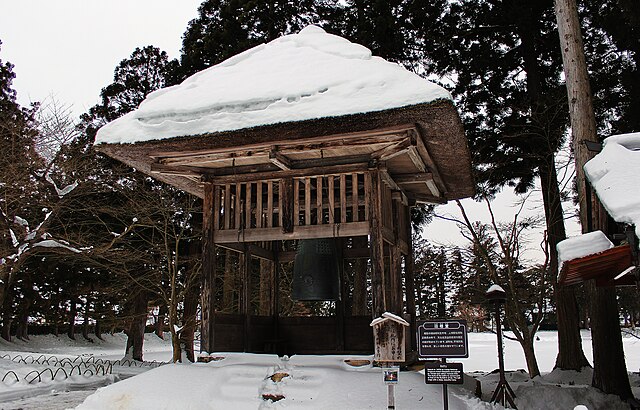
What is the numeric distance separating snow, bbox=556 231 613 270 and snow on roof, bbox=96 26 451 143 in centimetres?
222

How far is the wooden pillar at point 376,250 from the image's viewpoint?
7148 mm

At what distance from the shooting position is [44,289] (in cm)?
2442

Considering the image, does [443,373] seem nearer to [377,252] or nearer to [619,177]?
[377,252]

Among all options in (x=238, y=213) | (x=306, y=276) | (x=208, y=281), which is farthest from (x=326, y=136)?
(x=208, y=281)

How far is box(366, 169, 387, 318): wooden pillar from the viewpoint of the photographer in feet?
23.5

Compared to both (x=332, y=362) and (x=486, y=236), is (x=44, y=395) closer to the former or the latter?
(x=332, y=362)

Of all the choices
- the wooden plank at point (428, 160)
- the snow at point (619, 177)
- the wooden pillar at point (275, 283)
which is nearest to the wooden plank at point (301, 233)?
the wooden plank at point (428, 160)

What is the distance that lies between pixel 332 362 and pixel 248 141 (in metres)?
3.38

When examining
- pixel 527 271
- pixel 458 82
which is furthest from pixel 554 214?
pixel 458 82

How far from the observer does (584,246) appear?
5172 mm

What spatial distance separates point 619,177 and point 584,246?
2.52 ft

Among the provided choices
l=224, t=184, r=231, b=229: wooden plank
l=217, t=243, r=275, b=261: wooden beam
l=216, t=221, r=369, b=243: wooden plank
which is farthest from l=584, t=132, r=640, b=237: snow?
l=217, t=243, r=275, b=261: wooden beam

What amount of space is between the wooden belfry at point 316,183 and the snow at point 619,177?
1803 mm

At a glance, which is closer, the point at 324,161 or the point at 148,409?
the point at 148,409
